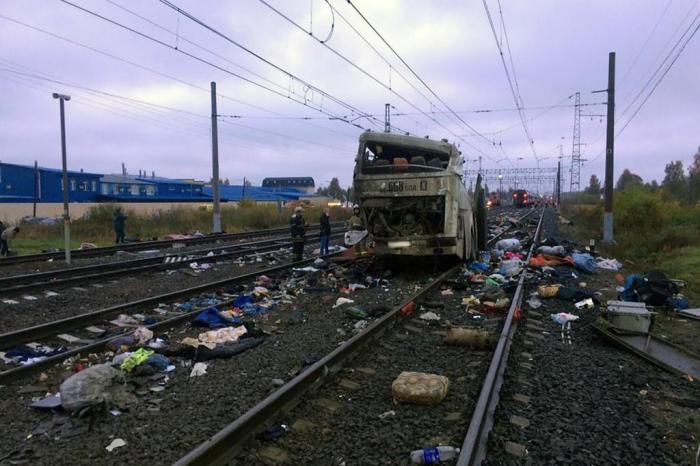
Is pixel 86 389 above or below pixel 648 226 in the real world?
below

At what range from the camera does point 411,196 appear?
11.0m

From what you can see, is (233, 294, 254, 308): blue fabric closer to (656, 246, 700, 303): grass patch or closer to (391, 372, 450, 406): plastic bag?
(391, 372, 450, 406): plastic bag

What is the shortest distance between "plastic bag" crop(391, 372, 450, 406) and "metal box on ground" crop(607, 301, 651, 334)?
130 inches

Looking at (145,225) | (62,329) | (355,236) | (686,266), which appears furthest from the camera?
(145,225)

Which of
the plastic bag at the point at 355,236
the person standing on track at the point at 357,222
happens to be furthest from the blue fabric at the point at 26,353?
the person standing on track at the point at 357,222

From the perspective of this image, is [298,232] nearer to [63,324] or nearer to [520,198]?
[63,324]

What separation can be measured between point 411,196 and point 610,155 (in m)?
15.0

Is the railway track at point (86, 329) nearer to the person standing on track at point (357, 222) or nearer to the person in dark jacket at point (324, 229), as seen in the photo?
the person standing on track at point (357, 222)

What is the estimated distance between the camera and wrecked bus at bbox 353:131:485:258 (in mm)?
10953

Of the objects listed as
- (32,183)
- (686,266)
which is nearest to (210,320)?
(686,266)

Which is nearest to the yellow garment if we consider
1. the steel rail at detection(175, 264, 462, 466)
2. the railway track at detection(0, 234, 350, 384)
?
the railway track at detection(0, 234, 350, 384)

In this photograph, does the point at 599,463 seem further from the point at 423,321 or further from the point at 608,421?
the point at 423,321

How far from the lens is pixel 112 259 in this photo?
15547mm

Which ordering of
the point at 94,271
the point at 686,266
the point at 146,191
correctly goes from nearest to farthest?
the point at 94,271
the point at 686,266
the point at 146,191
